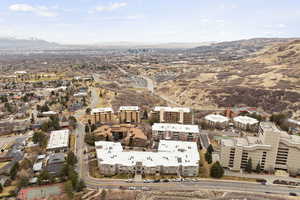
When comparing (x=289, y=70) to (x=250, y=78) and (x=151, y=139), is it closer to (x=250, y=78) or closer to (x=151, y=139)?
(x=250, y=78)

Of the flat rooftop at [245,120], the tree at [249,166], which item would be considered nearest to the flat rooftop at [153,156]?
the tree at [249,166]

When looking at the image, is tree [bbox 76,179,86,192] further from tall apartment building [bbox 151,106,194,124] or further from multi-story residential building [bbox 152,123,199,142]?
tall apartment building [bbox 151,106,194,124]

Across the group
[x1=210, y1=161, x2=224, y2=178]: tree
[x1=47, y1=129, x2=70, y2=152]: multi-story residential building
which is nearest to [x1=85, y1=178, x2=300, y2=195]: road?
[x1=210, y1=161, x2=224, y2=178]: tree

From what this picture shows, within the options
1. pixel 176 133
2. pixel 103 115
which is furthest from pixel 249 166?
pixel 103 115

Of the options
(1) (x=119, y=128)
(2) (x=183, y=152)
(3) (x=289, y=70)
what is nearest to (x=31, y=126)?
(1) (x=119, y=128)

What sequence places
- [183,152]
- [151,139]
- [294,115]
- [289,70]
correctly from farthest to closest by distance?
[289,70], [294,115], [151,139], [183,152]
